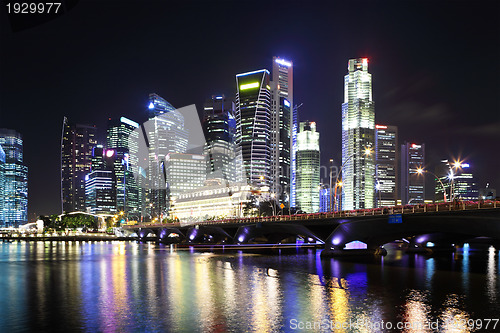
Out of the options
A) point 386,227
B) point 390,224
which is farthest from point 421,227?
point 386,227

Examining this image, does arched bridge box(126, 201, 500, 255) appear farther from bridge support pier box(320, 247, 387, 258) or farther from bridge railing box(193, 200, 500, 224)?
bridge support pier box(320, 247, 387, 258)

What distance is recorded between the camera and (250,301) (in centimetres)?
3203

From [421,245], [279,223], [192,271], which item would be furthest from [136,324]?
[421,245]

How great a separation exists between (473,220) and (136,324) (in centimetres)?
4225

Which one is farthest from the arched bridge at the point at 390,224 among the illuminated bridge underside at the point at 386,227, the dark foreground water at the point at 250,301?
the dark foreground water at the point at 250,301

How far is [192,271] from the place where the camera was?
54.1m

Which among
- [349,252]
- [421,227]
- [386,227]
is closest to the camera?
[421,227]

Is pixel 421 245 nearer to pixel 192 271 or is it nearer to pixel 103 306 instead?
pixel 192 271

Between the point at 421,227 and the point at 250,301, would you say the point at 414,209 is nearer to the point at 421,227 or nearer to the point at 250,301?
the point at 421,227

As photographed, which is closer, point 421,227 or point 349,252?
point 421,227

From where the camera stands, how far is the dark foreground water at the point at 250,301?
24.9 m

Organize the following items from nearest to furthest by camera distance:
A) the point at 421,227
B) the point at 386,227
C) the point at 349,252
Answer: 1. the point at 421,227
2. the point at 386,227
3. the point at 349,252

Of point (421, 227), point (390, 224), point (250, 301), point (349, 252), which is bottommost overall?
point (349, 252)

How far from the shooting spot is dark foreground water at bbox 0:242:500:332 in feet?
81.6
